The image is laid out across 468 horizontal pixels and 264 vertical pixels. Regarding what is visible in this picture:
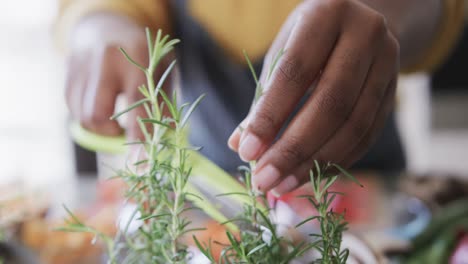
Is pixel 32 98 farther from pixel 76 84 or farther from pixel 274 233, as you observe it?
pixel 274 233

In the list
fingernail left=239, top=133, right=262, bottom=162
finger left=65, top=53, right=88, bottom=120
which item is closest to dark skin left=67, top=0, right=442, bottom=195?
fingernail left=239, top=133, right=262, bottom=162

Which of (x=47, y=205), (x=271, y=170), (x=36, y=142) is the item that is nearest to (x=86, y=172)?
(x=36, y=142)

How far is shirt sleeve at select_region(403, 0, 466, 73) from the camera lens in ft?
3.01

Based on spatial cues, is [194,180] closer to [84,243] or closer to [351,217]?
[84,243]

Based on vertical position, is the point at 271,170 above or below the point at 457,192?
above

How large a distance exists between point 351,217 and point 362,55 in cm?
71

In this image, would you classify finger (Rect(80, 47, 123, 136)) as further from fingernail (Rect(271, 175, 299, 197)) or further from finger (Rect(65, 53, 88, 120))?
fingernail (Rect(271, 175, 299, 197))

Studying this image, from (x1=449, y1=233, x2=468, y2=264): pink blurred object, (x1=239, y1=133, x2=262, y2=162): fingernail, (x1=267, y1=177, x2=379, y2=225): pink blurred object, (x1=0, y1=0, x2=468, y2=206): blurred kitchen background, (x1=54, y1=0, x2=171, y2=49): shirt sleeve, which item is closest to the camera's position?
(x1=239, y1=133, x2=262, y2=162): fingernail

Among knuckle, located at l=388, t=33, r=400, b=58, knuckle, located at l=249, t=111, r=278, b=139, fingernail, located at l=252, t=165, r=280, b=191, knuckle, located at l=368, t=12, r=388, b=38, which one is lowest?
fingernail, located at l=252, t=165, r=280, b=191

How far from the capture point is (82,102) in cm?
54

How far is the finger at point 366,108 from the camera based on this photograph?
34 cm

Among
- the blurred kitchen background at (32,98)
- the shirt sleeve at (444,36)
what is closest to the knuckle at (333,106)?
the shirt sleeve at (444,36)

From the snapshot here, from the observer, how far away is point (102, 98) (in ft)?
1.66

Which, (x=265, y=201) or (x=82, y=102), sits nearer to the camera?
(x=265, y=201)
